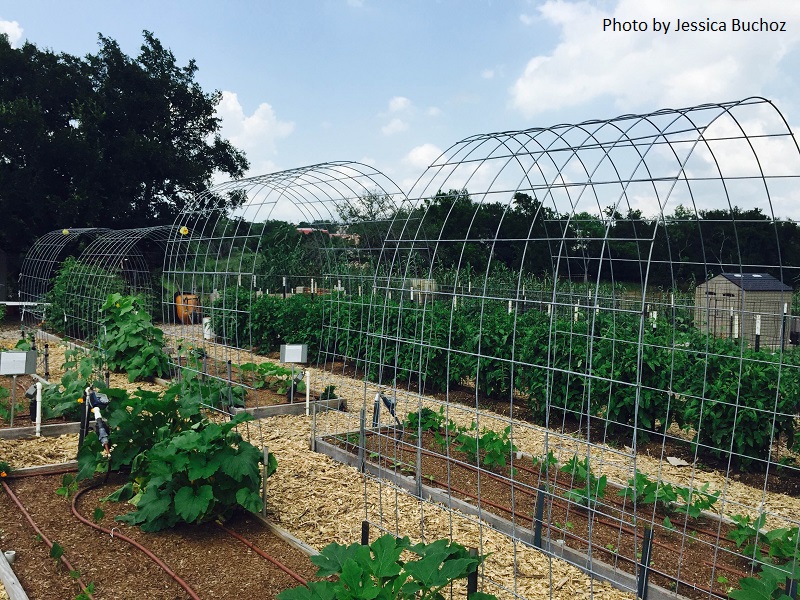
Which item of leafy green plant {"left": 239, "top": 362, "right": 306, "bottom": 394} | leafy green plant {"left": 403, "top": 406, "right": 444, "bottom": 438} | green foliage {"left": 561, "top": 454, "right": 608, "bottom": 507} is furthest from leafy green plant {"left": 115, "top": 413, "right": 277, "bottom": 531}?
leafy green plant {"left": 239, "top": 362, "right": 306, "bottom": 394}

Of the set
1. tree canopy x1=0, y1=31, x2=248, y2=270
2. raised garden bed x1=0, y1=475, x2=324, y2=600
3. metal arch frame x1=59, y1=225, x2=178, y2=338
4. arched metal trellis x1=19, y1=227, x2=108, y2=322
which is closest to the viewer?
raised garden bed x1=0, y1=475, x2=324, y2=600

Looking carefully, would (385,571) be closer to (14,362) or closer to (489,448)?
(489,448)

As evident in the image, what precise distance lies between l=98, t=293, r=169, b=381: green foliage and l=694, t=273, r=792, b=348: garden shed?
23.6ft

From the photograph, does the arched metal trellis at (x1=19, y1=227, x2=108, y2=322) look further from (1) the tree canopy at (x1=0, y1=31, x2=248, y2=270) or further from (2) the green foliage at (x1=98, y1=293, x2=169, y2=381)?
(2) the green foliage at (x1=98, y1=293, x2=169, y2=381)

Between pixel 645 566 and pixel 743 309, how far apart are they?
2420 millimetres

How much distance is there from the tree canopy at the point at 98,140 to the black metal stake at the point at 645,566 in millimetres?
16693

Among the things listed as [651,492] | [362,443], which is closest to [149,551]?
[362,443]

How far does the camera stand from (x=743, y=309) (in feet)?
17.0

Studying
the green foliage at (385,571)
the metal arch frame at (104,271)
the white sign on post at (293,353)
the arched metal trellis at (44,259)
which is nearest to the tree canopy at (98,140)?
the arched metal trellis at (44,259)

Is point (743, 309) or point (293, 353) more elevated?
point (743, 309)

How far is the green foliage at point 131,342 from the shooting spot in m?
9.84

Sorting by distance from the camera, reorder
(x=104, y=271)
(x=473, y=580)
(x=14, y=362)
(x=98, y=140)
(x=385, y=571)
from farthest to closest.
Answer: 1. (x=98, y=140)
2. (x=104, y=271)
3. (x=14, y=362)
4. (x=473, y=580)
5. (x=385, y=571)

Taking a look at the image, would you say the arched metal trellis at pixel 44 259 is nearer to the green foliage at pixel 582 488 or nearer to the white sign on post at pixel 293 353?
the white sign on post at pixel 293 353

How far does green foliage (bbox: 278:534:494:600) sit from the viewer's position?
2.58m
